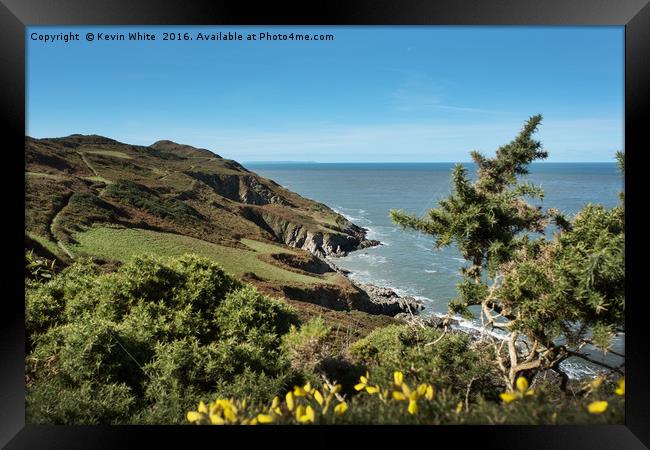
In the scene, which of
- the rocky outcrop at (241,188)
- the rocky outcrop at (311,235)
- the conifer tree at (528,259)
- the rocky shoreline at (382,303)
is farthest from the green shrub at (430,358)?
the rocky outcrop at (241,188)

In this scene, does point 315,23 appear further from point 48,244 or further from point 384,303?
point 384,303

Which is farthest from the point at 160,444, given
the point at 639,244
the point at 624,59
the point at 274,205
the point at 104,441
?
the point at 274,205

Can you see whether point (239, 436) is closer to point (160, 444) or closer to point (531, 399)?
point (160, 444)

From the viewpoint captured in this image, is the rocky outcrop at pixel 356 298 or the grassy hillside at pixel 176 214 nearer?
the grassy hillside at pixel 176 214

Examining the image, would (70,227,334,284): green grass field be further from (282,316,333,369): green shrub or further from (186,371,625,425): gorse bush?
(186,371,625,425): gorse bush

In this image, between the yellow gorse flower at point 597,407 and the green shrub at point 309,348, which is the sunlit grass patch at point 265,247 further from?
the yellow gorse flower at point 597,407

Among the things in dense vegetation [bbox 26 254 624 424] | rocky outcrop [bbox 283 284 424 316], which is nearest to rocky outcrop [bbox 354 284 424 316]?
rocky outcrop [bbox 283 284 424 316]
